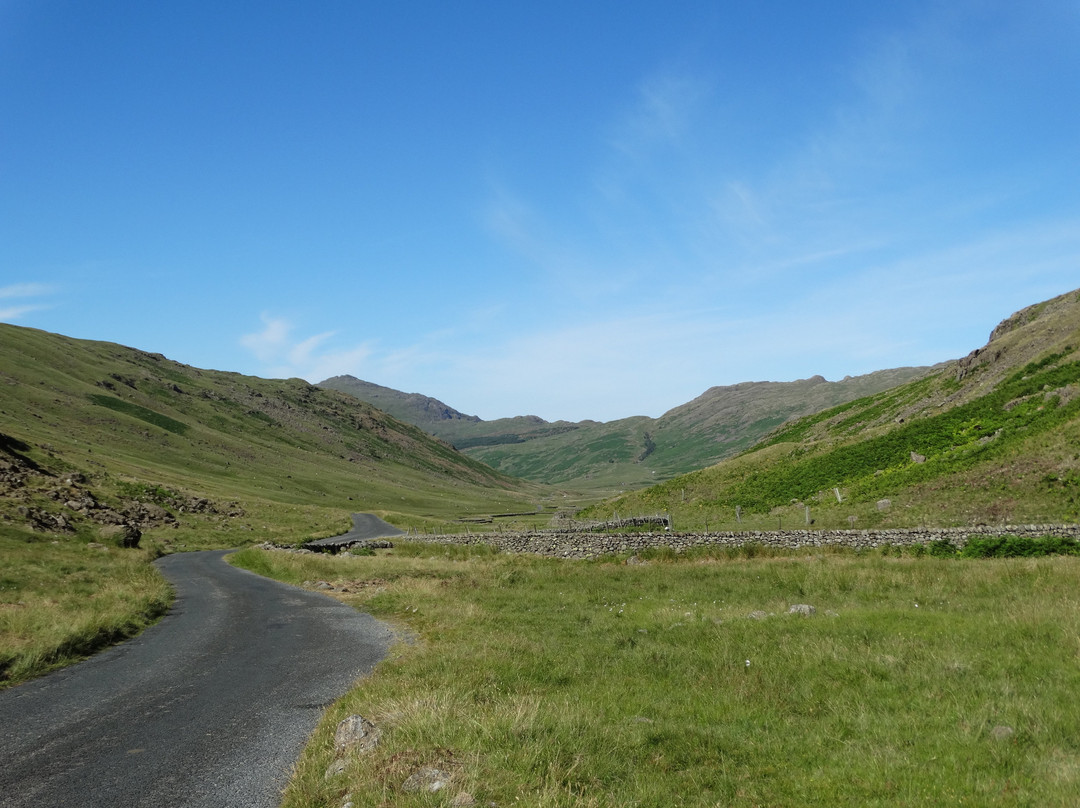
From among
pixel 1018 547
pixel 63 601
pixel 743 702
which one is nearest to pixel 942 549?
pixel 1018 547

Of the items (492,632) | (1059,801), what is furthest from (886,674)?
(492,632)

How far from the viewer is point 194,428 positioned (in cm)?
18500

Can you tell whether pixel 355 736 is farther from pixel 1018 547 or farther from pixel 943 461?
pixel 943 461

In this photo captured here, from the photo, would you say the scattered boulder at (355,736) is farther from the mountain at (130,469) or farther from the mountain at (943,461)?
the mountain at (130,469)

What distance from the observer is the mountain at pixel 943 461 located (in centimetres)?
4059

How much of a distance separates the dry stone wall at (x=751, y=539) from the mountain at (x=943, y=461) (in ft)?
23.3

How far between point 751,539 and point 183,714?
35.5 m

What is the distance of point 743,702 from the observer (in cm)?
1147

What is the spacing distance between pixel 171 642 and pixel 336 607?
7.91m

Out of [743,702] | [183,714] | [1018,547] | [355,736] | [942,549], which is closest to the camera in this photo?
[355,736]

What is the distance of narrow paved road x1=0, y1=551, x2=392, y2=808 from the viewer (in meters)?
8.51

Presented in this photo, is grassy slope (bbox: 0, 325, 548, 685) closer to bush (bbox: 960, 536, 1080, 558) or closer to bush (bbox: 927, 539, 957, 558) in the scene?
bush (bbox: 927, 539, 957, 558)

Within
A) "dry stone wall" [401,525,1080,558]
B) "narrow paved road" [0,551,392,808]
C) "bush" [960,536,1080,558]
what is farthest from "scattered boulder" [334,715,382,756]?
"dry stone wall" [401,525,1080,558]

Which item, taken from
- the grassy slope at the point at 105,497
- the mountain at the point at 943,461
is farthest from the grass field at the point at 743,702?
the mountain at the point at 943,461
